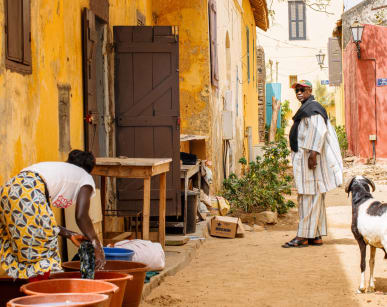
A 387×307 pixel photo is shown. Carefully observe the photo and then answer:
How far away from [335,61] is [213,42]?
15302 millimetres

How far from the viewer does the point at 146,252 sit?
6.14 meters

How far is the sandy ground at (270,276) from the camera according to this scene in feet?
18.9

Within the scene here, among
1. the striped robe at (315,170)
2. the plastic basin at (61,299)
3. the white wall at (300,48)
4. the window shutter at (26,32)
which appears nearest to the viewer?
the plastic basin at (61,299)

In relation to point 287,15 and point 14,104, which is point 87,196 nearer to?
point 14,104

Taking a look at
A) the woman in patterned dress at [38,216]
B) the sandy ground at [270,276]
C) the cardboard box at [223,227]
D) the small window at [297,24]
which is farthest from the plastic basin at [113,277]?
the small window at [297,24]

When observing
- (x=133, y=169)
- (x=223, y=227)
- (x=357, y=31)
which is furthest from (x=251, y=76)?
(x=133, y=169)

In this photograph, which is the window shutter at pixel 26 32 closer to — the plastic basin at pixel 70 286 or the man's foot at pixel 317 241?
the plastic basin at pixel 70 286

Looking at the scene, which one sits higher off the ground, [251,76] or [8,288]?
[251,76]

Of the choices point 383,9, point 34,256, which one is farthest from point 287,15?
point 34,256

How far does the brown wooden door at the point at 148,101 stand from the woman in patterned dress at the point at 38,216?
3.66 metres

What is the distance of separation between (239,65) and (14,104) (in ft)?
42.8

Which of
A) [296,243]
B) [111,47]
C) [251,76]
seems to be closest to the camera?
[111,47]

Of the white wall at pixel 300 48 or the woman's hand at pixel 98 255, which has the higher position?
the white wall at pixel 300 48

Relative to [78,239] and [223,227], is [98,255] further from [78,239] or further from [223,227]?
[223,227]
